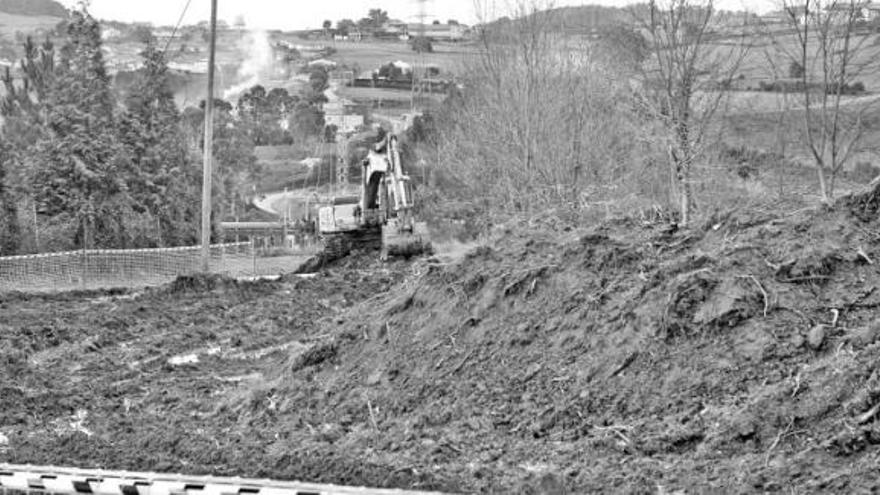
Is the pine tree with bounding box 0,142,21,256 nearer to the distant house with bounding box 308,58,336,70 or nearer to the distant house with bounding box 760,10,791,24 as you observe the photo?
the distant house with bounding box 760,10,791,24

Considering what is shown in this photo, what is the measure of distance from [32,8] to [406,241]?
176391 millimetres

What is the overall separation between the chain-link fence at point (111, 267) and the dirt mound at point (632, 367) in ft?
62.5

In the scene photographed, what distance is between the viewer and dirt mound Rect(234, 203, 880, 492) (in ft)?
24.0

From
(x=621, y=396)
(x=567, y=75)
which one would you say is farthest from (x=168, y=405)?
(x=567, y=75)

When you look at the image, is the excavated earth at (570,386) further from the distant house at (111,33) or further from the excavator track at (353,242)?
the distant house at (111,33)

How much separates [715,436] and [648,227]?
4368mm

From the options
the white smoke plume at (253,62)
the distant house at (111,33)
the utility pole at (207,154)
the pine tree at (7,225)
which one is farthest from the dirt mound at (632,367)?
the distant house at (111,33)

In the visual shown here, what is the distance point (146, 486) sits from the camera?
24.0 ft

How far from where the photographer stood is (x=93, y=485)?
7379 mm

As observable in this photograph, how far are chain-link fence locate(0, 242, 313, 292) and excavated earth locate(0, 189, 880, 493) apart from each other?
15.5 m

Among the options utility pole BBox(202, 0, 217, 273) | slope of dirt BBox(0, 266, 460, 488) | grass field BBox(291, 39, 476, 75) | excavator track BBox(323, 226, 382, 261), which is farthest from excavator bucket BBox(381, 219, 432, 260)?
grass field BBox(291, 39, 476, 75)

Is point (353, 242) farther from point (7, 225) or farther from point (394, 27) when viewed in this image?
point (394, 27)

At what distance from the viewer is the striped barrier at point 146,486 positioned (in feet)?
22.9

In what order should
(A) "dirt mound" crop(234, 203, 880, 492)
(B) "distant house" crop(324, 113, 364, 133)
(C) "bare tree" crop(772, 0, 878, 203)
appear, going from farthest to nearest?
(B) "distant house" crop(324, 113, 364, 133) → (C) "bare tree" crop(772, 0, 878, 203) → (A) "dirt mound" crop(234, 203, 880, 492)
